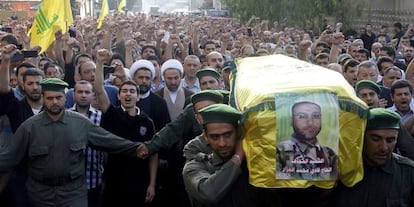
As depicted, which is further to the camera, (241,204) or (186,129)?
(186,129)

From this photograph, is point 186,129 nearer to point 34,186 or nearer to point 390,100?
point 34,186

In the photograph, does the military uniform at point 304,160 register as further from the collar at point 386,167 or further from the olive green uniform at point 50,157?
the olive green uniform at point 50,157

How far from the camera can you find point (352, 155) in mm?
3758

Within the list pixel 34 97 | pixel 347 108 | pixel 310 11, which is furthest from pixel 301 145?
pixel 310 11

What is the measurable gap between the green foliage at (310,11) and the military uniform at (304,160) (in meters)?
15.7

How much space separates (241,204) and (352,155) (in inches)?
25.8

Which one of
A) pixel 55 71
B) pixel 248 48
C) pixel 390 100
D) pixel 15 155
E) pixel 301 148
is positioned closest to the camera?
pixel 301 148

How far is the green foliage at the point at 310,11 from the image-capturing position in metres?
19.3

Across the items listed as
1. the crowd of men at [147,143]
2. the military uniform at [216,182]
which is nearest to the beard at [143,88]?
the crowd of men at [147,143]

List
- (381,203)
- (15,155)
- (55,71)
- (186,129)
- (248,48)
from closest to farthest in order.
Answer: (381,203) < (15,155) < (186,129) < (55,71) < (248,48)

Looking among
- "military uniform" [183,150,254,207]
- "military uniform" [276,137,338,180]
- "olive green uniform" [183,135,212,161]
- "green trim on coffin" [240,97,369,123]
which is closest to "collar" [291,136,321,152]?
"military uniform" [276,137,338,180]

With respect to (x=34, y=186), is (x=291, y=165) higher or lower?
higher

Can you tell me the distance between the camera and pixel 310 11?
19344mm

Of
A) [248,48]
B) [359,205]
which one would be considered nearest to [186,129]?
[359,205]
